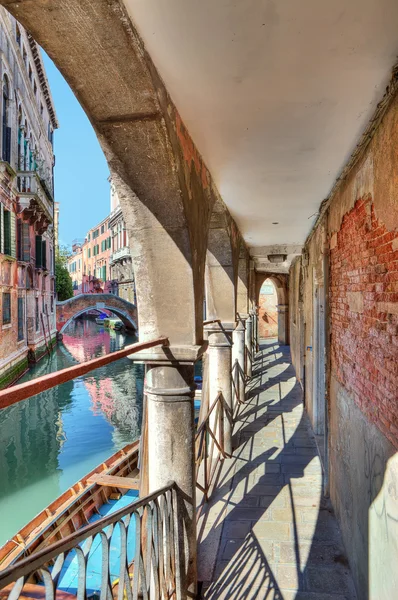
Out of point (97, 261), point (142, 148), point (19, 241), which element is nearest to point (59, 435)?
point (19, 241)

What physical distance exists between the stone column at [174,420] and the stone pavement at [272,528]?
62 centimetres

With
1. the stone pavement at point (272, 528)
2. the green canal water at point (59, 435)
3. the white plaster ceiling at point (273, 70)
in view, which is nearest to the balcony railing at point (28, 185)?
the green canal water at point (59, 435)

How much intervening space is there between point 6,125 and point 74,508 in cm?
1270

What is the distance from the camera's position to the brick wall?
2129mm

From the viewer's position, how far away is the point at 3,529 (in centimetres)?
669

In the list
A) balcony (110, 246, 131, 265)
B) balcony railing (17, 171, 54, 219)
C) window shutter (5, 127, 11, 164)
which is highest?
window shutter (5, 127, 11, 164)

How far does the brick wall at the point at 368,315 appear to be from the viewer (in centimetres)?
213

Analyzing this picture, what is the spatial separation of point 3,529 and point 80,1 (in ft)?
24.8

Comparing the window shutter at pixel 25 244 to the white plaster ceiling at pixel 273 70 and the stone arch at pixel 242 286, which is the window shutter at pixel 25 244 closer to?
the stone arch at pixel 242 286

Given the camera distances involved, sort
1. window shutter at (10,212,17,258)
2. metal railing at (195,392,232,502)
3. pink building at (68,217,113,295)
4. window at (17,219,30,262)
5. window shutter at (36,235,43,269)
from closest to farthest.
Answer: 1. metal railing at (195,392,232,502)
2. window shutter at (10,212,17,258)
3. window at (17,219,30,262)
4. window shutter at (36,235,43,269)
5. pink building at (68,217,113,295)

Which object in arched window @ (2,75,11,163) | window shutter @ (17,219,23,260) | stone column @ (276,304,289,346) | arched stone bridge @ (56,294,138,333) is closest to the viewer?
arched window @ (2,75,11,163)

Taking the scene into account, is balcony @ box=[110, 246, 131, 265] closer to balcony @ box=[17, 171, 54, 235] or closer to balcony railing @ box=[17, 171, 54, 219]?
balcony @ box=[17, 171, 54, 235]

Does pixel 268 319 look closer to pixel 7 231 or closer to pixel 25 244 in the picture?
pixel 25 244

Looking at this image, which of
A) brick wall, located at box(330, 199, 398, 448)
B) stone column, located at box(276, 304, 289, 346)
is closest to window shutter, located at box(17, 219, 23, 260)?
stone column, located at box(276, 304, 289, 346)
